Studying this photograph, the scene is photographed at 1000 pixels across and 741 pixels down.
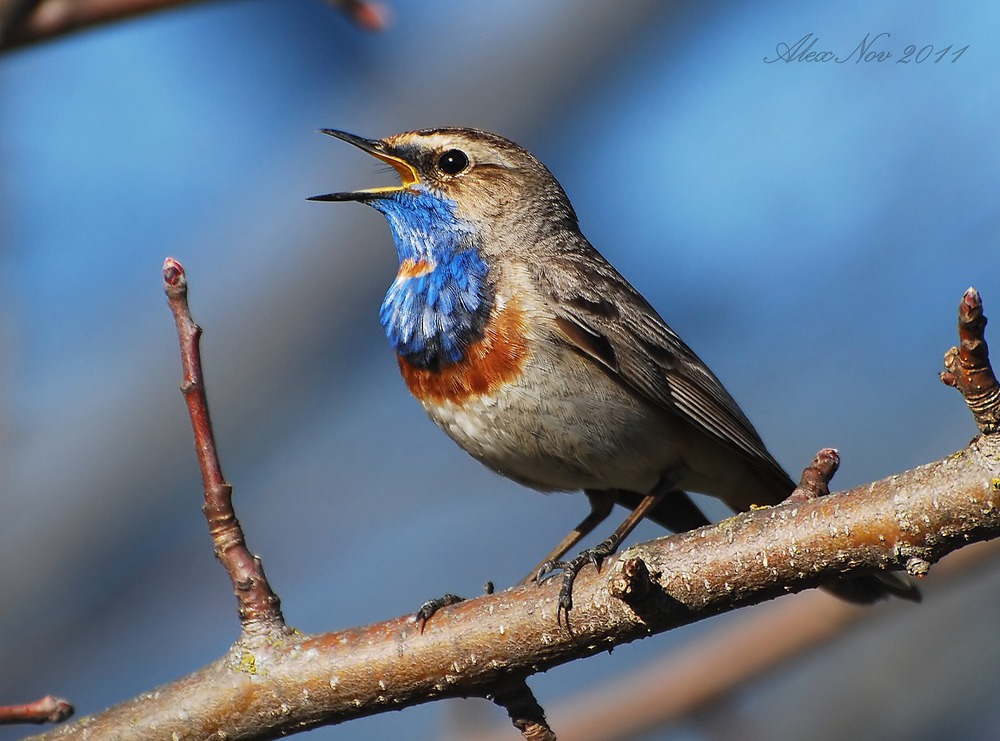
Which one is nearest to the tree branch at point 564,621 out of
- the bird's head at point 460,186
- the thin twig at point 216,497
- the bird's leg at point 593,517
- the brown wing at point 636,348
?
the thin twig at point 216,497

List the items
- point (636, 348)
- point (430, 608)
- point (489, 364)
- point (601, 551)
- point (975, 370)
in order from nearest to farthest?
point (975, 370), point (430, 608), point (601, 551), point (489, 364), point (636, 348)

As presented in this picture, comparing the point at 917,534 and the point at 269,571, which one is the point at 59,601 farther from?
the point at 917,534

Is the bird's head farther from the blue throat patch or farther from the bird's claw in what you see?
the bird's claw

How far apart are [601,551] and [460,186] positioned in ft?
7.79

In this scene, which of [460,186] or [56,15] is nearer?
[56,15]

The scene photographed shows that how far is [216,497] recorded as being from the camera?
386 centimetres

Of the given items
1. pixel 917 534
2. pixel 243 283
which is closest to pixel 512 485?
pixel 243 283

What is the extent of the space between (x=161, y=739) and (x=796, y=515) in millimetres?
2219

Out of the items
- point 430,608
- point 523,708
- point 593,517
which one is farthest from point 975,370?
point 593,517

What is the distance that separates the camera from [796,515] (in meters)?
3.64

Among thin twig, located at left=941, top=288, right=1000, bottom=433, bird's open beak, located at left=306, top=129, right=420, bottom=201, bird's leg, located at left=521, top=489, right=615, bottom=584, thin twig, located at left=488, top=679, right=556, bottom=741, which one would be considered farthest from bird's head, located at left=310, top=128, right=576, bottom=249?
thin twig, located at left=941, top=288, right=1000, bottom=433

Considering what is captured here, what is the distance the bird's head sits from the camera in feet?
19.9

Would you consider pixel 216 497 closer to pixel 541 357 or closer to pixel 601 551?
pixel 601 551

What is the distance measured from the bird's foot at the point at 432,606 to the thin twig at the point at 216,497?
471 mm
